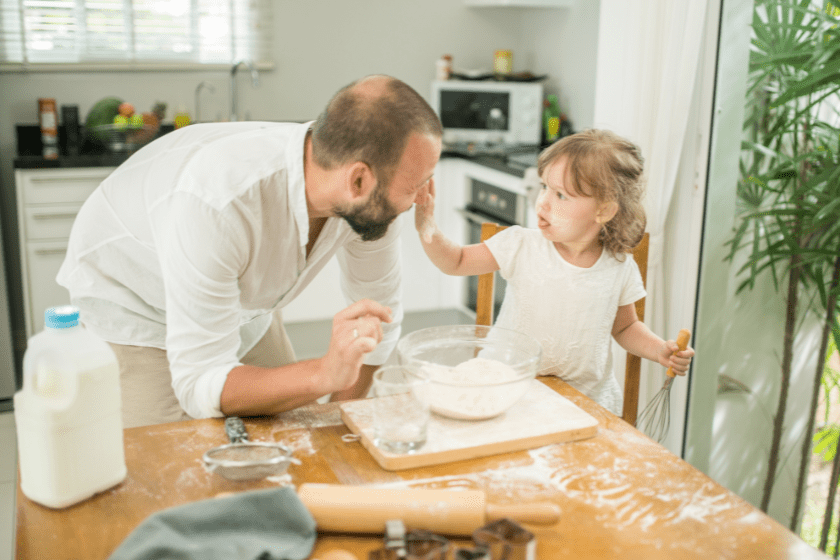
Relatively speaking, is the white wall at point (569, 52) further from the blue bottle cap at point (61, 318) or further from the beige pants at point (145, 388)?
the blue bottle cap at point (61, 318)

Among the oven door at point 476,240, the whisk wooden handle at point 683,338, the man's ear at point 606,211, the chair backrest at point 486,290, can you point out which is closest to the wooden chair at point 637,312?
the chair backrest at point 486,290

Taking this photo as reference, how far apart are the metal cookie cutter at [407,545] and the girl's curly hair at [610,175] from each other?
3.10 feet

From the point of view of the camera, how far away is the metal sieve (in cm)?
101

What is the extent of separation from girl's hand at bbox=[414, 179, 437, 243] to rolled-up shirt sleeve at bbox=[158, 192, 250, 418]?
1.34ft

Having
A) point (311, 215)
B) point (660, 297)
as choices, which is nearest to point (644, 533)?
point (311, 215)

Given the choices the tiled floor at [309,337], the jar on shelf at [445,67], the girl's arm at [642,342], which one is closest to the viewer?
the girl's arm at [642,342]

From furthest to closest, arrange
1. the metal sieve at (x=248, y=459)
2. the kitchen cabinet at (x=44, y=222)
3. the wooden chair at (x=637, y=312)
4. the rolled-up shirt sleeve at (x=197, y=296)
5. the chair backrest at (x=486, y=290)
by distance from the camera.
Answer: the kitchen cabinet at (x=44, y=222) < the chair backrest at (x=486, y=290) < the wooden chair at (x=637, y=312) < the rolled-up shirt sleeve at (x=197, y=296) < the metal sieve at (x=248, y=459)

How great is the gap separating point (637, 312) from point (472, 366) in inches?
24.3

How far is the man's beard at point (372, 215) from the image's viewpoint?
137cm

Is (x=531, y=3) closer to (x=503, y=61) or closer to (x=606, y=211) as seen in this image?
(x=503, y=61)

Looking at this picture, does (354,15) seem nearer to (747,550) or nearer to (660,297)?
(660,297)

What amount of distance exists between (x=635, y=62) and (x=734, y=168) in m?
0.43

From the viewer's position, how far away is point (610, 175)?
1.59 meters

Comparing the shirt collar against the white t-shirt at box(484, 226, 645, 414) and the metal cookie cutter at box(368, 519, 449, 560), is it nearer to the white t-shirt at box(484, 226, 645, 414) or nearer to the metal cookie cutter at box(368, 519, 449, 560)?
the white t-shirt at box(484, 226, 645, 414)
